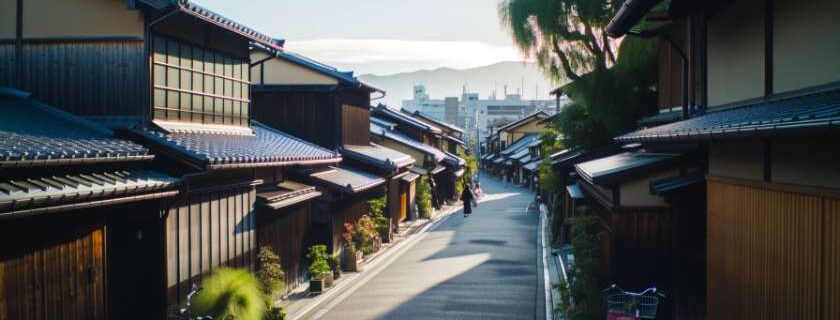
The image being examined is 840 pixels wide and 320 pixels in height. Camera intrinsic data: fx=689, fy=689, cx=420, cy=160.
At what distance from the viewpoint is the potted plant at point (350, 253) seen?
2175 centimetres

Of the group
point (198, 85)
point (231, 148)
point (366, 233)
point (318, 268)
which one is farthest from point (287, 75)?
point (231, 148)

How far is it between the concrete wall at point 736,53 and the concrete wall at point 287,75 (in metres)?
15.3

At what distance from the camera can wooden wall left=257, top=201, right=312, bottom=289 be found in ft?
54.0

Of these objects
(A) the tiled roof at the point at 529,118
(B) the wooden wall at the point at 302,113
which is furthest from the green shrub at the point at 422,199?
(A) the tiled roof at the point at 529,118

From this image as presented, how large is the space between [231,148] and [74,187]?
5434 millimetres

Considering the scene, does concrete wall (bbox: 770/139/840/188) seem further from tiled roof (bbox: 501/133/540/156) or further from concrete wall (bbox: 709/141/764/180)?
tiled roof (bbox: 501/133/540/156)

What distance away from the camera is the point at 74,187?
8555 mm

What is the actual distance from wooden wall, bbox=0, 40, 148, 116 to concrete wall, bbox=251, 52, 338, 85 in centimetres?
1164

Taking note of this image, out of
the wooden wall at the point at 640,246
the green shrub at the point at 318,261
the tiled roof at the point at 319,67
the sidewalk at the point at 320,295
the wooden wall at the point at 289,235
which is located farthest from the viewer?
the tiled roof at the point at 319,67

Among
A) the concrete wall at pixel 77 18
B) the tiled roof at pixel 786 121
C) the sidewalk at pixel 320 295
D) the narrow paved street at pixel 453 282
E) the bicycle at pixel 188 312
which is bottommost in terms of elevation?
the narrow paved street at pixel 453 282

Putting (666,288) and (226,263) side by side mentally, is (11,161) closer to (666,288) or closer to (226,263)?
(226,263)

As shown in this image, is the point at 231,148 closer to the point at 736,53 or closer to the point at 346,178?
the point at 346,178

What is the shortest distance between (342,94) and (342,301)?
991cm

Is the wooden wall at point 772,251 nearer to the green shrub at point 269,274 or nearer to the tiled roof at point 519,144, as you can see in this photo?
the green shrub at point 269,274
